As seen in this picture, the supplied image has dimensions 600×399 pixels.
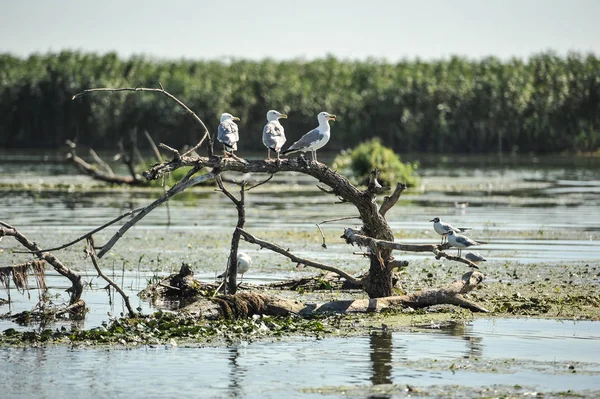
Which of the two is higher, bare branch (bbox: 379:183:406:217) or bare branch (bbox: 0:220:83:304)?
bare branch (bbox: 379:183:406:217)

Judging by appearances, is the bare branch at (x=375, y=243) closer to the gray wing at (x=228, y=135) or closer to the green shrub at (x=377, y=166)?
the gray wing at (x=228, y=135)

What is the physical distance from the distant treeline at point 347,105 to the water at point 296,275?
3441 centimetres

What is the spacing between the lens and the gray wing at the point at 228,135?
51.7ft

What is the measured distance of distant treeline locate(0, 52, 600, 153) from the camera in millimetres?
82500

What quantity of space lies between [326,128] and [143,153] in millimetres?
58974

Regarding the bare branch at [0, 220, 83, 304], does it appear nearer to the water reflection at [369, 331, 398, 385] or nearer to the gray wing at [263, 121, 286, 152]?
the gray wing at [263, 121, 286, 152]

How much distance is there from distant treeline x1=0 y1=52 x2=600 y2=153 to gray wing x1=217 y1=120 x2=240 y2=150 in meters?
65.2

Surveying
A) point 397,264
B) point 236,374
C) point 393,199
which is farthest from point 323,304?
point 236,374

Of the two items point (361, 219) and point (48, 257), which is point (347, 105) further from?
point (48, 257)

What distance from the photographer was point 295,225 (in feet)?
100

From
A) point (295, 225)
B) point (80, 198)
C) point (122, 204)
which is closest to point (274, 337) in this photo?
point (295, 225)

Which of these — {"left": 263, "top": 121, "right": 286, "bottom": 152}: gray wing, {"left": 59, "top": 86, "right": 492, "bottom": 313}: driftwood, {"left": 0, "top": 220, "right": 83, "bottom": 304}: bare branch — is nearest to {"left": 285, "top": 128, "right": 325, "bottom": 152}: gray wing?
{"left": 59, "top": 86, "right": 492, "bottom": 313}: driftwood

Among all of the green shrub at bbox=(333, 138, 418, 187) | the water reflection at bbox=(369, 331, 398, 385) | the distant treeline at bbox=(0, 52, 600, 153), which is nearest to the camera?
the water reflection at bbox=(369, 331, 398, 385)

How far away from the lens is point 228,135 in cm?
1583
